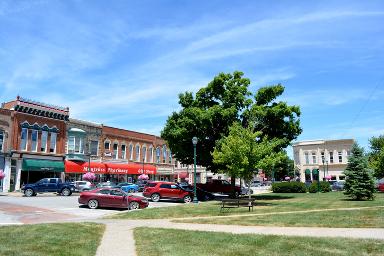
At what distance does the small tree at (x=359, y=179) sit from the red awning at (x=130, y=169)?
33.1m

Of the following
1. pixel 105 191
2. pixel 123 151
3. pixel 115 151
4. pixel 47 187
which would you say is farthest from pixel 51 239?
pixel 123 151

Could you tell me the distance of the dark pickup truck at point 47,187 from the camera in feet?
117

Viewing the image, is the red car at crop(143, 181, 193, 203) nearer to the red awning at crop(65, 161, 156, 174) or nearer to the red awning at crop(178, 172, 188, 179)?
the red awning at crop(65, 161, 156, 174)

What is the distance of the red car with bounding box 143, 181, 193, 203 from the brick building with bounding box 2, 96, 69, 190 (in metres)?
19.0

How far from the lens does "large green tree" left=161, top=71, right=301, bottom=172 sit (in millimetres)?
31844

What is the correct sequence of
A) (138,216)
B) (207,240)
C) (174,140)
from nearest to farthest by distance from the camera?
(207,240) → (138,216) → (174,140)

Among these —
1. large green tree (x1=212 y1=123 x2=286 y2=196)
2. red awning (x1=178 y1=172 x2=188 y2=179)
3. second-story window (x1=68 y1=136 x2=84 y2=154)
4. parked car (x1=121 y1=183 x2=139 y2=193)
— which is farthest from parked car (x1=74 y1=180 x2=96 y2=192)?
red awning (x1=178 y1=172 x2=188 y2=179)

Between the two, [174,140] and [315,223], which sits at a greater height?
[174,140]

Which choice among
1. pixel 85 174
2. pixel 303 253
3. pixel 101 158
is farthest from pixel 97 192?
pixel 101 158

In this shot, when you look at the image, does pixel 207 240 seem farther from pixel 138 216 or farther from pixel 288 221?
pixel 138 216

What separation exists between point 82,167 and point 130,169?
8.82m

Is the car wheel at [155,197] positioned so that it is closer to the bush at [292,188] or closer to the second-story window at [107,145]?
the bush at [292,188]

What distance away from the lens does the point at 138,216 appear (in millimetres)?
19094

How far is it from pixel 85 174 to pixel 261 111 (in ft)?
80.4
